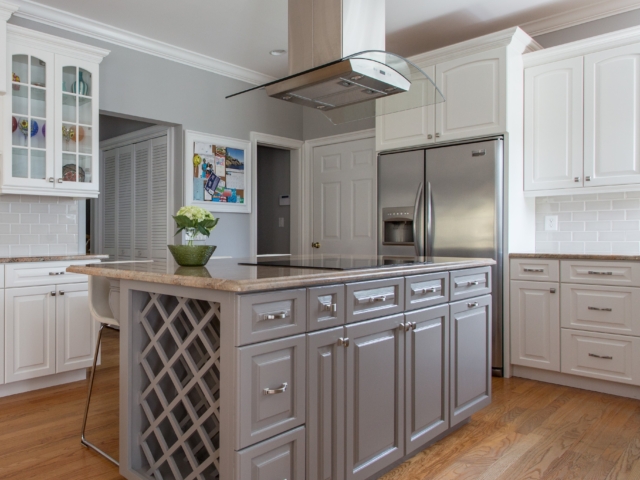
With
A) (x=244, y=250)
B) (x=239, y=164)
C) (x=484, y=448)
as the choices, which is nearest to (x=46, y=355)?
(x=244, y=250)

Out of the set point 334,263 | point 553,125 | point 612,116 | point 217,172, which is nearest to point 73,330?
point 217,172

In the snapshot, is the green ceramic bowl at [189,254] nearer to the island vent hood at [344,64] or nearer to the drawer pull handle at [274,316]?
the drawer pull handle at [274,316]

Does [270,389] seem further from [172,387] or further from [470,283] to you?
[470,283]

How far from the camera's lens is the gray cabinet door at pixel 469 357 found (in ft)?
7.86

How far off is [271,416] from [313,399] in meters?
0.18

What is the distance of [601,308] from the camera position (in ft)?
10.3

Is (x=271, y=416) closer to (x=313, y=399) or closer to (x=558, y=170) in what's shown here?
(x=313, y=399)

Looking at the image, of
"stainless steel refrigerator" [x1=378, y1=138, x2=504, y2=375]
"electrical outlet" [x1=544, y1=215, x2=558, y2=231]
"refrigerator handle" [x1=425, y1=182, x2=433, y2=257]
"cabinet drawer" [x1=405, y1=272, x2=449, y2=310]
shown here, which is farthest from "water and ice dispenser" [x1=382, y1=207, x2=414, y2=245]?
"cabinet drawer" [x1=405, y1=272, x2=449, y2=310]

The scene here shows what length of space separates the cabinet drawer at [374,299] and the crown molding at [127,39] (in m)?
2.88

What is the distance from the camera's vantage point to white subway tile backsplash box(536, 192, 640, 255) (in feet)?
11.4

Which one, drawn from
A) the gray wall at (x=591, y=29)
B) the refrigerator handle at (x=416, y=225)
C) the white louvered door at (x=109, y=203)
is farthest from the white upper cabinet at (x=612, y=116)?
the white louvered door at (x=109, y=203)

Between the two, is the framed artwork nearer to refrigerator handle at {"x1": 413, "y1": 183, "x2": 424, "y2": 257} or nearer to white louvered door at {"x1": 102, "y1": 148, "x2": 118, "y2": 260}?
white louvered door at {"x1": 102, "y1": 148, "x2": 118, "y2": 260}

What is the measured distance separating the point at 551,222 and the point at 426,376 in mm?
2225

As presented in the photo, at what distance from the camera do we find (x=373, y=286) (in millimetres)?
1924
